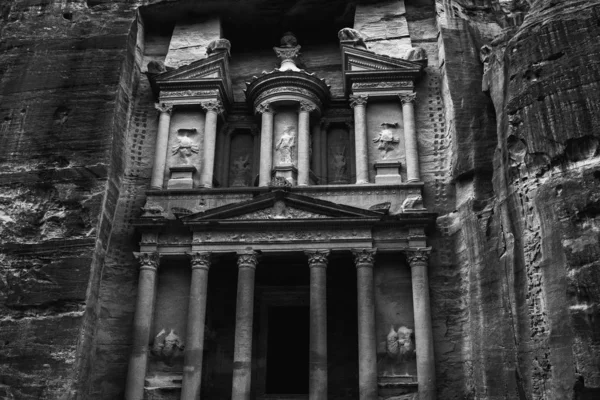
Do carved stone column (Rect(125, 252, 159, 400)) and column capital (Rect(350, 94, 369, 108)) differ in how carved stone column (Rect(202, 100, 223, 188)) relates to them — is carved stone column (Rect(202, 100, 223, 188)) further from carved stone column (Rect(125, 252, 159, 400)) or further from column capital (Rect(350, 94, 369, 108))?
column capital (Rect(350, 94, 369, 108))

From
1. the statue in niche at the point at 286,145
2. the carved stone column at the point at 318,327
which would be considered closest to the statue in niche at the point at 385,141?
the statue in niche at the point at 286,145

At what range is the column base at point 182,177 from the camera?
14.3m

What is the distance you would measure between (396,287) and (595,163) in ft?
15.7

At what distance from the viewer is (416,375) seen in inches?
481

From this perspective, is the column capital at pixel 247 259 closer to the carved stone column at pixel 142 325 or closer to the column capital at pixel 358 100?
the carved stone column at pixel 142 325

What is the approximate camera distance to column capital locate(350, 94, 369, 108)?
49.3 ft

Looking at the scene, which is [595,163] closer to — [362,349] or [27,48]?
[362,349]

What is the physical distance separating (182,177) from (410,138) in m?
5.37

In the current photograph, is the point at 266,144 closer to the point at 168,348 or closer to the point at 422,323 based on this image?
the point at 168,348

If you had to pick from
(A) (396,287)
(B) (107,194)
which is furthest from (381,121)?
(B) (107,194)

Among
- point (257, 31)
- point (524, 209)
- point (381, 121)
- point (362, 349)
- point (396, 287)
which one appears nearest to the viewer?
point (524, 209)

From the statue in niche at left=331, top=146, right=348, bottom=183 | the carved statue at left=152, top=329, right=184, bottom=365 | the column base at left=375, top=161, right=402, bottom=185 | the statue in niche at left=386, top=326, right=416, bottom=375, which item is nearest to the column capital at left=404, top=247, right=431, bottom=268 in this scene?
the statue in niche at left=386, top=326, right=416, bottom=375

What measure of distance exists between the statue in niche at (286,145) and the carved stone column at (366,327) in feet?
9.88

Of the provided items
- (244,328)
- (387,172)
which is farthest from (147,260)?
(387,172)
